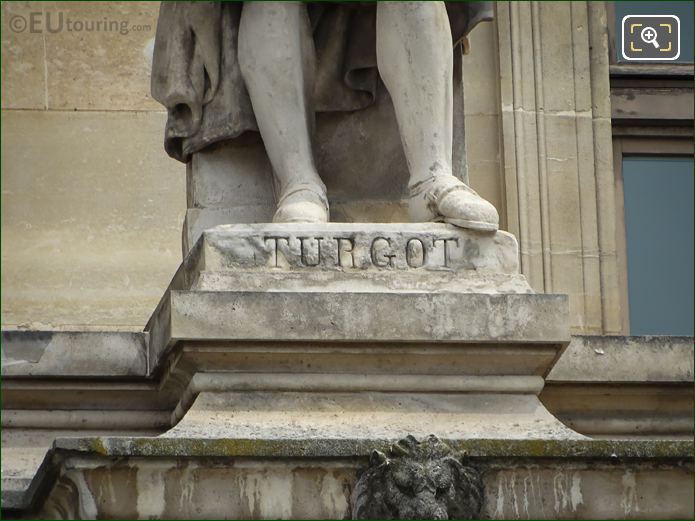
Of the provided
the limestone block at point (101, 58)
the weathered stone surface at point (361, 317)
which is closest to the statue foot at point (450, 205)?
the weathered stone surface at point (361, 317)

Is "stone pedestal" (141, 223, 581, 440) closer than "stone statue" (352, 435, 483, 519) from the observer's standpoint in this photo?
No

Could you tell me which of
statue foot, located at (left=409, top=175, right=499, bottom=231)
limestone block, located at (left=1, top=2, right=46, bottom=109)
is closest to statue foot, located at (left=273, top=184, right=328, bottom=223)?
statue foot, located at (left=409, top=175, right=499, bottom=231)

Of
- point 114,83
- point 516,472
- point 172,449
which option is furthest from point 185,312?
point 114,83

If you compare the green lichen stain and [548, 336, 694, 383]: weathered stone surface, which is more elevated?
[548, 336, 694, 383]: weathered stone surface

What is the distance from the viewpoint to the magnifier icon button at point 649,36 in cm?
1269

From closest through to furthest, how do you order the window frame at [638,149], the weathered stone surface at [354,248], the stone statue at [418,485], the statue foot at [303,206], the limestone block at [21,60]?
the stone statue at [418,485] → the weathered stone surface at [354,248] → the statue foot at [303,206] → the limestone block at [21,60] → the window frame at [638,149]

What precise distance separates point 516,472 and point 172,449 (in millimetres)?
930

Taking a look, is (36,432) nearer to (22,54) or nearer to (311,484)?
(311,484)

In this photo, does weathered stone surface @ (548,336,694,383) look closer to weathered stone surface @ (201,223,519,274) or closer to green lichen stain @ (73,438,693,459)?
weathered stone surface @ (201,223,519,274)

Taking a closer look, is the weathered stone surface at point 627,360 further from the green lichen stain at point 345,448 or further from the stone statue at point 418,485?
the stone statue at point 418,485

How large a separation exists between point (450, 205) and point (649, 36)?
14.4 feet

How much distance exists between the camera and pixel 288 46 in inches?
345

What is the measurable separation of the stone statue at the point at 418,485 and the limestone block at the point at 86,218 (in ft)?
11.4

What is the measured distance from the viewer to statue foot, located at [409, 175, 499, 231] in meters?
8.46
